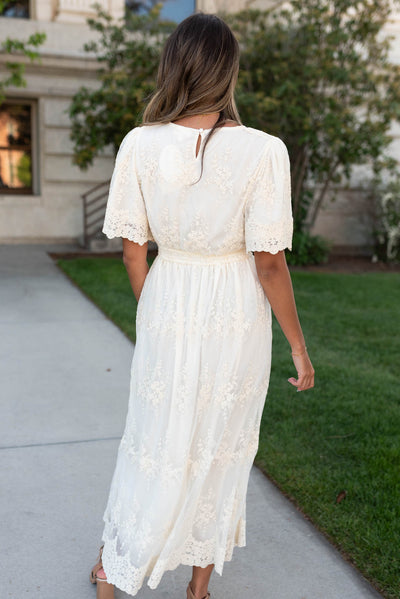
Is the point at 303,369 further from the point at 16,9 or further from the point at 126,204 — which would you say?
the point at 16,9

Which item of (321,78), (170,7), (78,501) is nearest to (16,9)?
(170,7)

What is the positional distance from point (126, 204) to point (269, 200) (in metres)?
0.49

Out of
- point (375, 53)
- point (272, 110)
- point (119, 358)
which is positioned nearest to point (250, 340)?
point (119, 358)

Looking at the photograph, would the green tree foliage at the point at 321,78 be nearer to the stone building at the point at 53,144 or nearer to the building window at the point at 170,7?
the stone building at the point at 53,144

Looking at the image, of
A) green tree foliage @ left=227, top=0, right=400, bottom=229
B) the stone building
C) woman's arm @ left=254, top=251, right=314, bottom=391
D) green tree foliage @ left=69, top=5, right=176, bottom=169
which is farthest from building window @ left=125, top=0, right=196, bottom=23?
woman's arm @ left=254, top=251, right=314, bottom=391

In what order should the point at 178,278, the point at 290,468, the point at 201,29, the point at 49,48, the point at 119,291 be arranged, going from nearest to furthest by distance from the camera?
the point at 201,29, the point at 178,278, the point at 290,468, the point at 119,291, the point at 49,48

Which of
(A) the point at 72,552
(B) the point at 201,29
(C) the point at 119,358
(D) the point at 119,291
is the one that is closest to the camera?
(B) the point at 201,29

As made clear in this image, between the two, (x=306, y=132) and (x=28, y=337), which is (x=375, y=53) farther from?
(x=28, y=337)

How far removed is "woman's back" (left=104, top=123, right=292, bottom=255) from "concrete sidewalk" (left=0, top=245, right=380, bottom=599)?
1419mm

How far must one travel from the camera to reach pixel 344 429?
3.94 meters

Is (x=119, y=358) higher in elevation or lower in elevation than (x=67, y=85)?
lower

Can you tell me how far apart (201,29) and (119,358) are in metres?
3.84

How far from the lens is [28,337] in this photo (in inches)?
234

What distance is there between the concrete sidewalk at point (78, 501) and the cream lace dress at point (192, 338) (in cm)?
45
